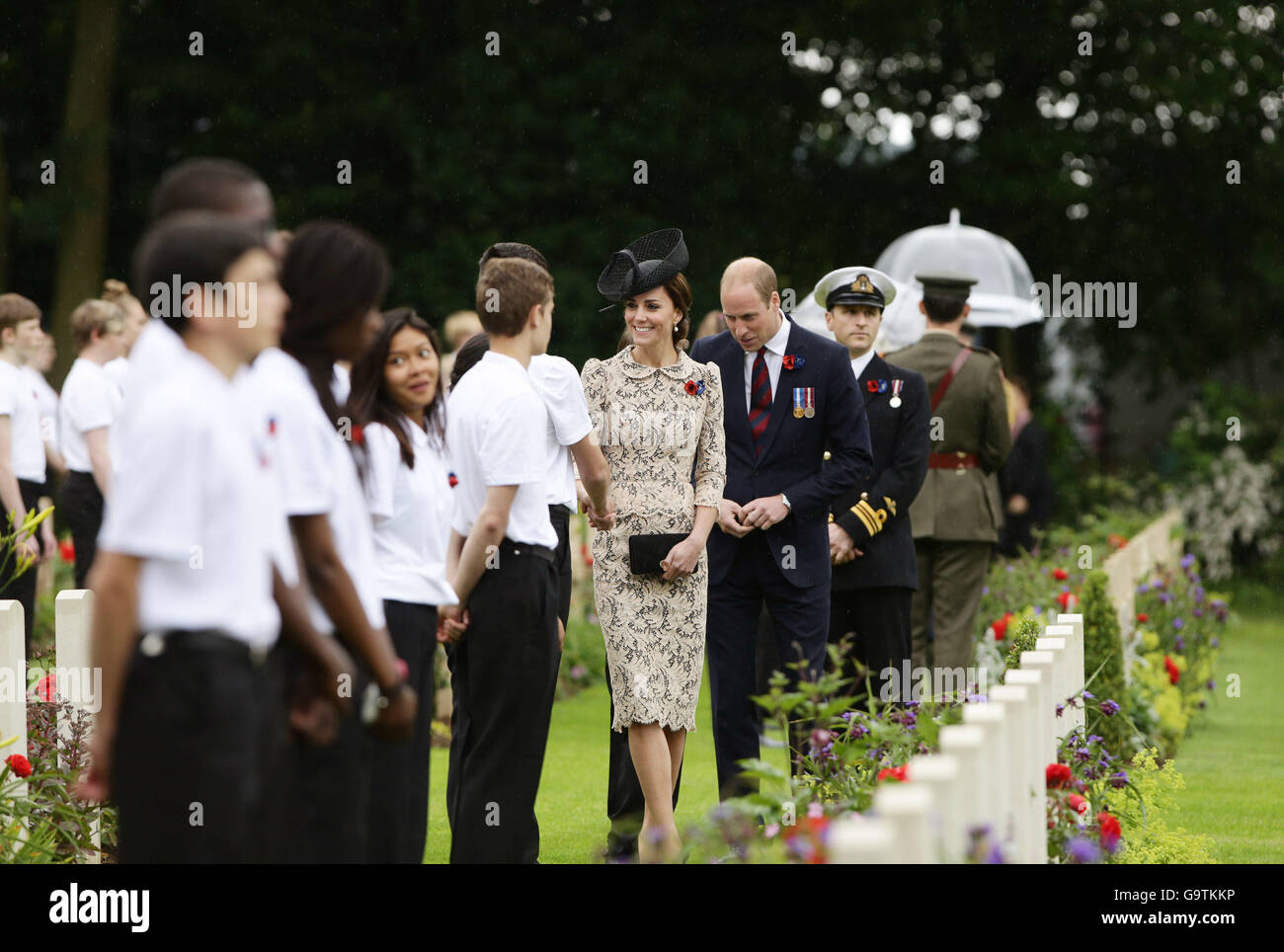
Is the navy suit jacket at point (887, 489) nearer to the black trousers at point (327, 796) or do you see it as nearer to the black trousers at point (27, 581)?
the black trousers at point (327, 796)

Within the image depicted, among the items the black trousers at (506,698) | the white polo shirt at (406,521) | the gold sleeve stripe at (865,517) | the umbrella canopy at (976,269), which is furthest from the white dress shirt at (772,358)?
the umbrella canopy at (976,269)

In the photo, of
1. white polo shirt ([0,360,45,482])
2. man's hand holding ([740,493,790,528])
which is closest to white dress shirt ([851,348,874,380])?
man's hand holding ([740,493,790,528])

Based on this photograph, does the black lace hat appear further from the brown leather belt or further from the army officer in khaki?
the brown leather belt

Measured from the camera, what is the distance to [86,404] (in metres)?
8.87

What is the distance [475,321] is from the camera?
9.98 meters

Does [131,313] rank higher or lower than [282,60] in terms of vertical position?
lower

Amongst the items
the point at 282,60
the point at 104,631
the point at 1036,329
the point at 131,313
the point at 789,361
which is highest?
the point at 282,60

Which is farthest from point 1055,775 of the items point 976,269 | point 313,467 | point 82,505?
point 976,269

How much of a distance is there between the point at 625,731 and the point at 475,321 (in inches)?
162

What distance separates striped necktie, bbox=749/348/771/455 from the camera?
6.51m
